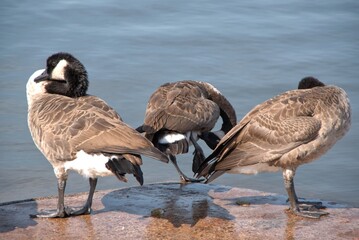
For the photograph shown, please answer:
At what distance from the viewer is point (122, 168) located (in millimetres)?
7887

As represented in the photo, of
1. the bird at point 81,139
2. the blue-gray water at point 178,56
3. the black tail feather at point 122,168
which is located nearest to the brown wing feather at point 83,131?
the bird at point 81,139

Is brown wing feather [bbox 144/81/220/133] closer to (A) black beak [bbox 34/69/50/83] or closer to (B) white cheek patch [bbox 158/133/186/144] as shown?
(B) white cheek patch [bbox 158/133/186/144]

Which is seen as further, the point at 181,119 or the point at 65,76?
the point at 181,119

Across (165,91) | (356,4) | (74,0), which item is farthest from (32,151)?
(356,4)

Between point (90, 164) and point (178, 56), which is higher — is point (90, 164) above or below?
below

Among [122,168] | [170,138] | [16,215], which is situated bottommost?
[16,215]

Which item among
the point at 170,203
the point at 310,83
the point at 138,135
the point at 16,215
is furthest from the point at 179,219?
the point at 310,83

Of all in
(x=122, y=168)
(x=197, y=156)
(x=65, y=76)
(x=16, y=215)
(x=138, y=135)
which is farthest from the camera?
(x=197, y=156)

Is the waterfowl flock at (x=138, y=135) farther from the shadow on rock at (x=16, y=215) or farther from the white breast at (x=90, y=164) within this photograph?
the shadow on rock at (x=16, y=215)

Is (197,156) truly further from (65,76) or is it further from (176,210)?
(65,76)

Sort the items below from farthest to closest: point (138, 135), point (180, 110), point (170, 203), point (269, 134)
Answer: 1. point (180, 110)
2. point (170, 203)
3. point (269, 134)
4. point (138, 135)

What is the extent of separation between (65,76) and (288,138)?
2.41 metres

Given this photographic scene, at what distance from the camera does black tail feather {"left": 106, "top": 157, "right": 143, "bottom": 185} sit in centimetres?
783

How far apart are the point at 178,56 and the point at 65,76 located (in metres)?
5.25
